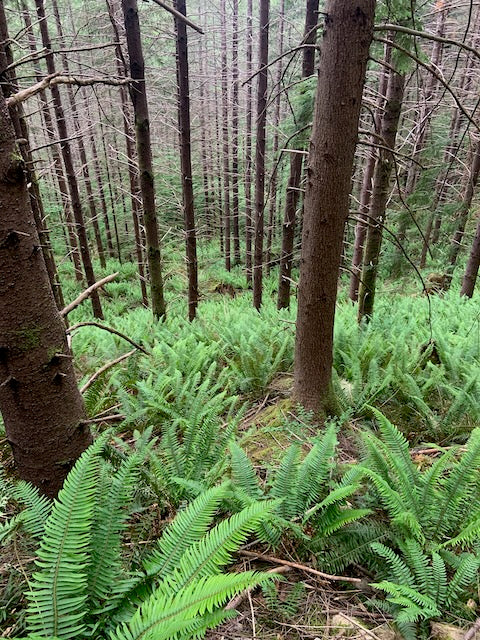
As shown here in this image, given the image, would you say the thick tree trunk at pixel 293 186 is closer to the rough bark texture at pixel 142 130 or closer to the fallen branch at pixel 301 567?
the rough bark texture at pixel 142 130

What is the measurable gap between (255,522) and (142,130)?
17.9 ft

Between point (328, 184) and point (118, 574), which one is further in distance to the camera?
point (328, 184)

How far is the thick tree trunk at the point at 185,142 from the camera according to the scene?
7.23m

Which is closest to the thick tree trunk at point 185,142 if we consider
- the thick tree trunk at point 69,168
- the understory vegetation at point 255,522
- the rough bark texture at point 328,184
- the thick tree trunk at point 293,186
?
the thick tree trunk at point 293,186

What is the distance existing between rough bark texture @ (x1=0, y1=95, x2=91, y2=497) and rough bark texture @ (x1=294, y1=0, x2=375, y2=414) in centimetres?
186

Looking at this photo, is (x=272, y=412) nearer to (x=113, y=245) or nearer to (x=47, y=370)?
(x=47, y=370)

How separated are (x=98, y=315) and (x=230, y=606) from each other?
1042 centimetres

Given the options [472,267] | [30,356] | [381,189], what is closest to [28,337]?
[30,356]

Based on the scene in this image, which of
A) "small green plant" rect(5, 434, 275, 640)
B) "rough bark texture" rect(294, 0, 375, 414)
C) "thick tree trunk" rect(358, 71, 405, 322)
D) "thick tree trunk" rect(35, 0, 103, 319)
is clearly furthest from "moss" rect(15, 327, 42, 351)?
"thick tree trunk" rect(35, 0, 103, 319)

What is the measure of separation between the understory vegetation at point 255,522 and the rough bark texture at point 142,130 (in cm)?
309

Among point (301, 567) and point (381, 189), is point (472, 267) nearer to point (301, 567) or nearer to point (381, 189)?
point (381, 189)

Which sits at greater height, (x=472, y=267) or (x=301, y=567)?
(x=301, y=567)

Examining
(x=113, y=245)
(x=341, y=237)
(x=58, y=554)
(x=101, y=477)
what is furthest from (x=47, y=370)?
(x=113, y=245)

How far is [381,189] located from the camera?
502cm
